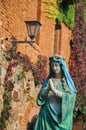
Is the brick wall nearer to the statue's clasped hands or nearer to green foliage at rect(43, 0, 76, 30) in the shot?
green foliage at rect(43, 0, 76, 30)

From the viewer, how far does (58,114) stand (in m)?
7.79

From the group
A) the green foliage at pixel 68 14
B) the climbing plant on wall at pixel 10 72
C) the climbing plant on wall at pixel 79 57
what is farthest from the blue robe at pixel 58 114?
the climbing plant on wall at pixel 79 57

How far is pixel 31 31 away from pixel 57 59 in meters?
2.71

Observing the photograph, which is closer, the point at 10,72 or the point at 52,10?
the point at 10,72

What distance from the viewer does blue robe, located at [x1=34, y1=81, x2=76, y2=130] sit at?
25.1 feet

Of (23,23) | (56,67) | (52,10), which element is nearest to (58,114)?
(56,67)

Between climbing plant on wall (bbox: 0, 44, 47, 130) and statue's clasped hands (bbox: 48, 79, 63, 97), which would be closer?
statue's clasped hands (bbox: 48, 79, 63, 97)

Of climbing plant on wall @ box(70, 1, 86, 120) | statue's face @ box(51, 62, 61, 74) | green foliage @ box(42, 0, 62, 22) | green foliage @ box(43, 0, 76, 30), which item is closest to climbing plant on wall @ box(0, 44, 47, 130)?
green foliage @ box(42, 0, 62, 22)

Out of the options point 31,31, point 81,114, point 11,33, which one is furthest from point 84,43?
point 31,31

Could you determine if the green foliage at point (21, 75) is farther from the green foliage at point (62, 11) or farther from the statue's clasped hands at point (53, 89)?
the green foliage at point (62, 11)

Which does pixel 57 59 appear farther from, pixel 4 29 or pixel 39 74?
pixel 39 74

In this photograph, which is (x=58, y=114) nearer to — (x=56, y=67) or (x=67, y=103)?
(x=67, y=103)

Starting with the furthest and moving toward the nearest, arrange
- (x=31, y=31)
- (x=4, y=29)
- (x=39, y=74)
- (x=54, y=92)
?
(x=39, y=74) → (x=4, y=29) → (x=31, y=31) → (x=54, y=92)

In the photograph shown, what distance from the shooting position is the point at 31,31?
34.5 feet
